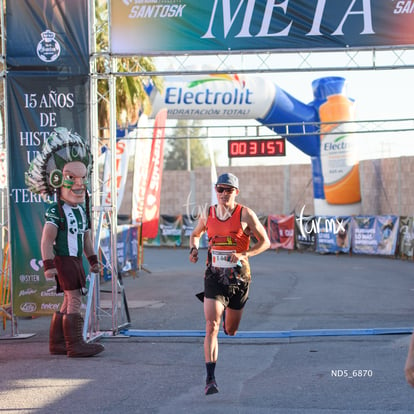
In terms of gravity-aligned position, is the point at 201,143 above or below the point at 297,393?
above

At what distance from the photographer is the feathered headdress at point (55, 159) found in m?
9.31

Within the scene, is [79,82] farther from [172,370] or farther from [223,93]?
[223,93]

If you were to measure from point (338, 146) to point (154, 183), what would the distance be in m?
8.77

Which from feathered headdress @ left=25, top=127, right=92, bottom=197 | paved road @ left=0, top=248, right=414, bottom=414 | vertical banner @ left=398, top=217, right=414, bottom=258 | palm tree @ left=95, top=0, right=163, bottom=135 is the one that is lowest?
paved road @ left=0, top=248, right=414, bottom=414

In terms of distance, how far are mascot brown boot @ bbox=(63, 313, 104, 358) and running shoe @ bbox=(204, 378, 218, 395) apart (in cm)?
239

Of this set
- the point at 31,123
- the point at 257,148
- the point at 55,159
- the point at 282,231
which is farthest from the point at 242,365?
the point at 282,231

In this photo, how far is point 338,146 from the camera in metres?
27.4

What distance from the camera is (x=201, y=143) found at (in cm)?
9738

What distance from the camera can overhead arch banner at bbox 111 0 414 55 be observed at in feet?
32.9

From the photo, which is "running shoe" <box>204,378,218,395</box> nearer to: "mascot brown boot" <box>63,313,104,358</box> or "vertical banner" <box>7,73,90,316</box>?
"mascot brown boot" <box>63,313,104,358</box>

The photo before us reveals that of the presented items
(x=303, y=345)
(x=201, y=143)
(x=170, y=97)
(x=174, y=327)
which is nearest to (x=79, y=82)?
(x=174, y=327)

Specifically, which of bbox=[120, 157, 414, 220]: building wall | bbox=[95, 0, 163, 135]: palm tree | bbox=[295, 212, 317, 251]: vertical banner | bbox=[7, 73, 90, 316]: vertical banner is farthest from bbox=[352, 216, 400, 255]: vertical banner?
bbox=[7, 73, 90, 316]: vertical banner

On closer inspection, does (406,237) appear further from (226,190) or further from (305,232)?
(226,190)

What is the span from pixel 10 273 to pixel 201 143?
8762cm
